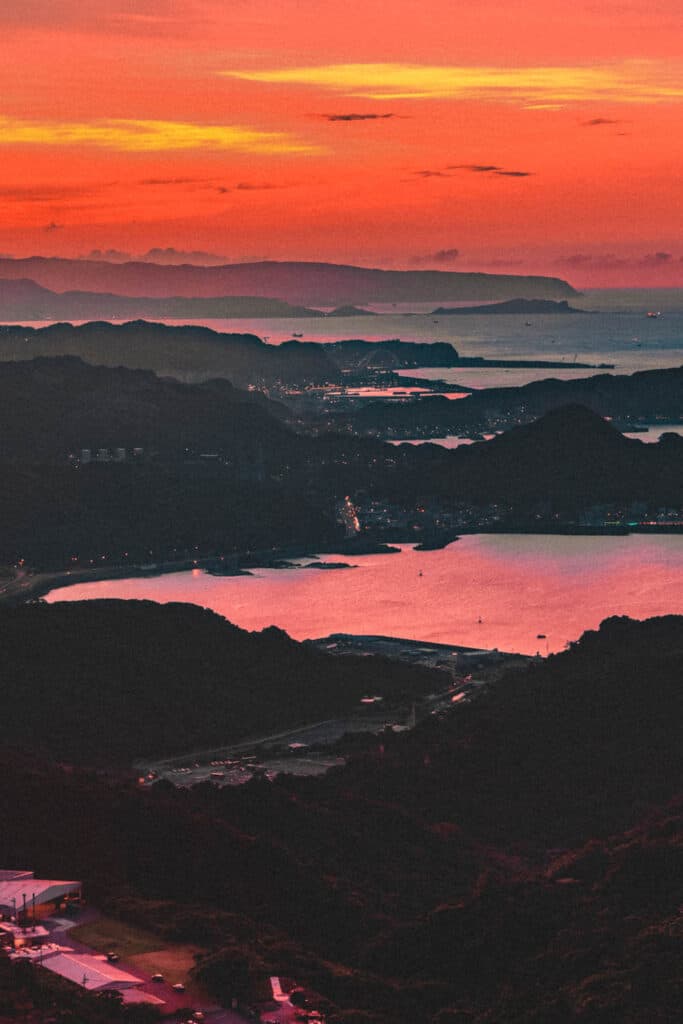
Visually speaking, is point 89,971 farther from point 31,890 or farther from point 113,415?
point 113,415

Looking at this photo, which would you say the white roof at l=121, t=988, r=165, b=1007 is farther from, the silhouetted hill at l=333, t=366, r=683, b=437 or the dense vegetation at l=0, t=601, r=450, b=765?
Result: the silhouetted hill at l=333, t=366, r=683, b=437

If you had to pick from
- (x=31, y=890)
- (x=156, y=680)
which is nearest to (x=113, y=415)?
(x=156, y=680)

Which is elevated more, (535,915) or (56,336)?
(56,336)

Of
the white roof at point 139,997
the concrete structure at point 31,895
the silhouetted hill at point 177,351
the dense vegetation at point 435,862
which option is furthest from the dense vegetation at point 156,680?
the silhouetted hill at point 177,351

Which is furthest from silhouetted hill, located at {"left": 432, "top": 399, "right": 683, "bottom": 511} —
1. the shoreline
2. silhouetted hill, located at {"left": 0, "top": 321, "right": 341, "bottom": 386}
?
silhouetted hill, located at {"left": 0, "top": 321, "right": 341, "bottom": 386}

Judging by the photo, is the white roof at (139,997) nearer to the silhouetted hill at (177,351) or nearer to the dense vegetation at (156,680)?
the dense vegetation at (156,680)

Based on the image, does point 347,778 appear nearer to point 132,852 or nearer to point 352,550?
point 132,852

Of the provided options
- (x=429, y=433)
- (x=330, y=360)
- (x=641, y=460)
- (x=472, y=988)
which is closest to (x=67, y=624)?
(x=472, y=988)
